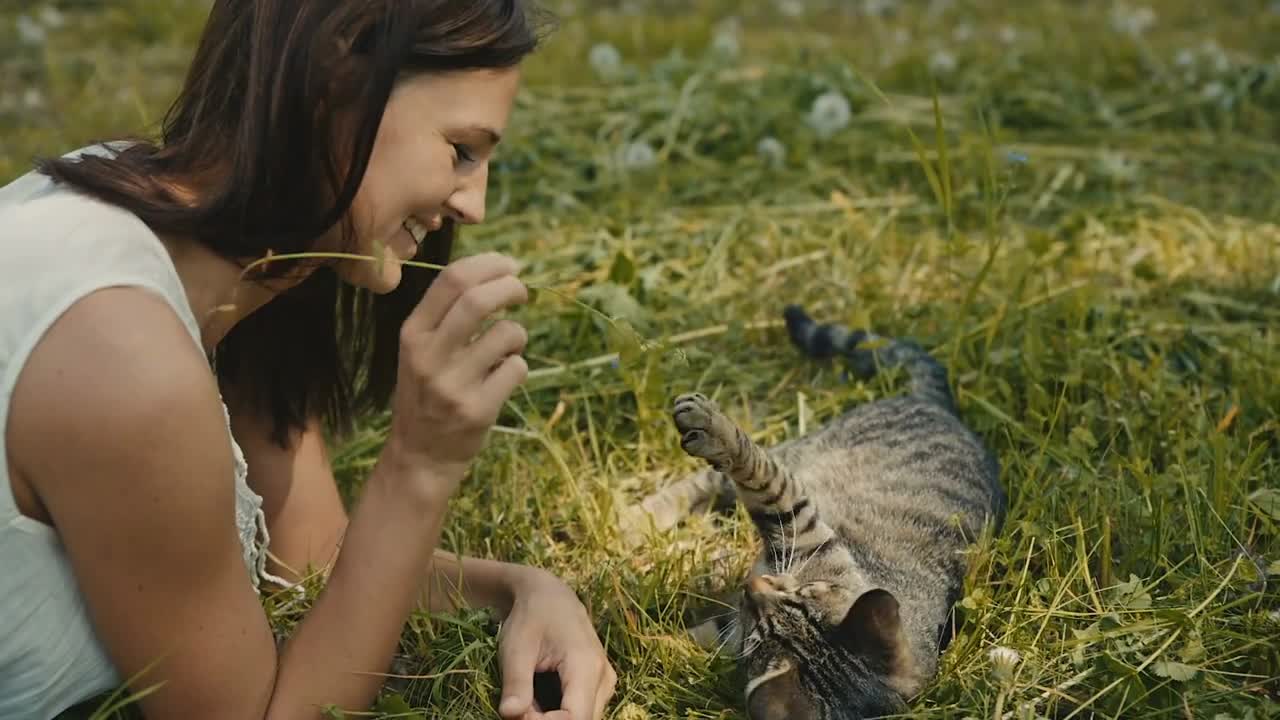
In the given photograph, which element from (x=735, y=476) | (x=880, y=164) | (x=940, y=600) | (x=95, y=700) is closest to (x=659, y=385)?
(x=735, y=476)

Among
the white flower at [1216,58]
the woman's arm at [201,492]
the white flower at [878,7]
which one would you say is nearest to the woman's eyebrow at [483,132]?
the woman's arm at [201,492]

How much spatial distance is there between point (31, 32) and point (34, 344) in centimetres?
371

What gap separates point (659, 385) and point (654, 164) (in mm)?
1257

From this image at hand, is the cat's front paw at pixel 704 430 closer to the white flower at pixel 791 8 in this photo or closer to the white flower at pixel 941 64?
the white flower at pixel 941 64

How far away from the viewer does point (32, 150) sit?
12.3 ft

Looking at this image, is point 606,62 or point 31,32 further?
point 31,32

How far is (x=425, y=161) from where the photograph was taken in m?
1.65

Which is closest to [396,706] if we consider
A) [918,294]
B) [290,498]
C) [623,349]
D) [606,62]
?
[290,498]

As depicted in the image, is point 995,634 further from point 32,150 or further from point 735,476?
point 32,150

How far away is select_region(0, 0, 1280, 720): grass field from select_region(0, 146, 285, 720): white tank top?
416 mm

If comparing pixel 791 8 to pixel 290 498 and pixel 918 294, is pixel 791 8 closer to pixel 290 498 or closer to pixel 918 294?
pixel 918 294

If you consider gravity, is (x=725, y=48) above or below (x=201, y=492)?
below

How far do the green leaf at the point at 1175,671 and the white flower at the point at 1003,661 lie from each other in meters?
0.18

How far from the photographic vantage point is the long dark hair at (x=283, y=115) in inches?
61.9
